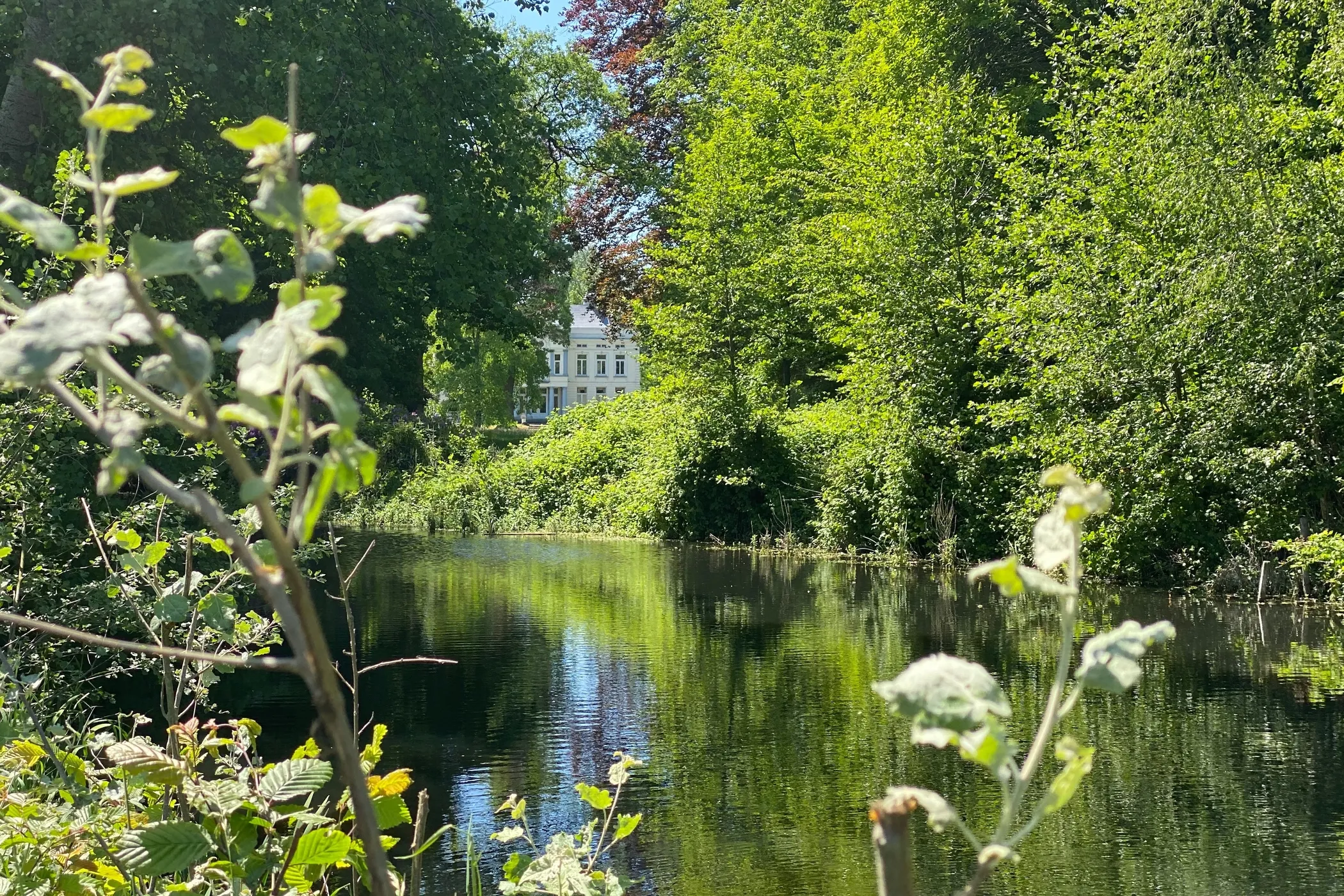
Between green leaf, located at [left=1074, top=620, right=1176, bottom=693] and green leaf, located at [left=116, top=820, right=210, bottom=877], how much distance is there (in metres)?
1.32

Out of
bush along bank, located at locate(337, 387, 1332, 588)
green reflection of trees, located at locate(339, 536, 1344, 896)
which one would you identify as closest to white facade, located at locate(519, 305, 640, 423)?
bush along bank, located at locate(337, 387, 1332, 588)

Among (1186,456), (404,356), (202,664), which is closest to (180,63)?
(404,356)

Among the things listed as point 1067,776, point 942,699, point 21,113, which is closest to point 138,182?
point 942,699

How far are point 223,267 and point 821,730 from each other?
6152 millimetres

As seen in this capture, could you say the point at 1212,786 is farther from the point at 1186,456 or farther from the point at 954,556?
the point at 954,556

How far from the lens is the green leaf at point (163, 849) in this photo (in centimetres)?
174

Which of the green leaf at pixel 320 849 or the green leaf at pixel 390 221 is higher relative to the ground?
the green leaf at pixel 390 221

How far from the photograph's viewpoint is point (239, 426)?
6.15 meters

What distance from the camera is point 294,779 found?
1.99 metres

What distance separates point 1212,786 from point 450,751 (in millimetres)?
3460

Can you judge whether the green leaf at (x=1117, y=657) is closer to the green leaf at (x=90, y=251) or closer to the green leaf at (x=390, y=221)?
the green leaf at (x=390, y=221)

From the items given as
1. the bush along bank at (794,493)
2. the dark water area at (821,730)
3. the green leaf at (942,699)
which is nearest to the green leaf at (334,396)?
the green leaf at (942,699)

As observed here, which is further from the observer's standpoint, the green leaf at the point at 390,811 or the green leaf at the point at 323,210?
the green leaf at the point at 390,811

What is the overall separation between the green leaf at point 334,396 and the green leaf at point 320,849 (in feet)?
4.52
